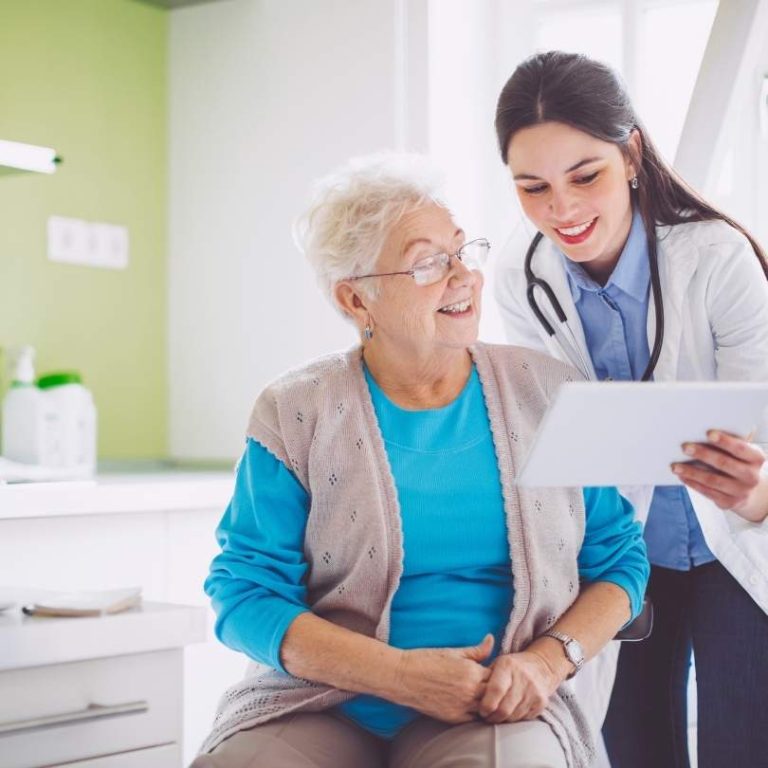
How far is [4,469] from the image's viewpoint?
90.4 inches

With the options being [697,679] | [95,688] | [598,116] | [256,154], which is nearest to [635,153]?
[598,116]

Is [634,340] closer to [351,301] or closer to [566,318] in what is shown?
[566,318]

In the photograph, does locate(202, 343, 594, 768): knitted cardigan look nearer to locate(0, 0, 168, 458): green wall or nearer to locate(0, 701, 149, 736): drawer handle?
locate(0, 701, 149, 736): drawer handle

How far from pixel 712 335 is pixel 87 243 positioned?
1669 mm

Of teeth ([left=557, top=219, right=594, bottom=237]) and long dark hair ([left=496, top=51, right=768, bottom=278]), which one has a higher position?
long dark hair ([left=496, top=51, right=768, bottom=278])

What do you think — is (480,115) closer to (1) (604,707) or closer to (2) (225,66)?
(2) (225,66)

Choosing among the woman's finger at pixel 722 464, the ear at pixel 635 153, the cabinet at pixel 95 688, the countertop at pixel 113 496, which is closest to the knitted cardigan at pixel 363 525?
the cabinet at pixel 95 688

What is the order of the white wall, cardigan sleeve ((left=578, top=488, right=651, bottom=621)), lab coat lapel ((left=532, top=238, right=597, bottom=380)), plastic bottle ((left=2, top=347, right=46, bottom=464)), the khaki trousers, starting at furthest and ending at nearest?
1. the white wall
2. plastic bottle ((left=2, top=347, right=46, bottom=464))
3. lab coat lapel ((left=532, top=238, right=597, bottom=380))
4. cardigan sleeve ((left=578, top=488, right=651, bottom=621))
5. the khaki trousers

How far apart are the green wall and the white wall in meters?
0.06

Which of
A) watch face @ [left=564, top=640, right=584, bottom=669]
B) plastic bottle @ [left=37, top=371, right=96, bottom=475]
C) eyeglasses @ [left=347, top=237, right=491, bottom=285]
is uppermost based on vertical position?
eyeglasses @ [left=347, top=237, right=491, bottom=285]

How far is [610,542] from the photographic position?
172 centimetres

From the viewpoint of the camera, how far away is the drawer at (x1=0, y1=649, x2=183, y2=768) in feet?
4.46

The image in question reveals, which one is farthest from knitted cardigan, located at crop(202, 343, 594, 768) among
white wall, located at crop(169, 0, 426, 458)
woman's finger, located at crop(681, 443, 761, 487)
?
white wall, located at crop(169, 0, 426, 458)

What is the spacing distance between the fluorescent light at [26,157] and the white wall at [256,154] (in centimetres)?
60
